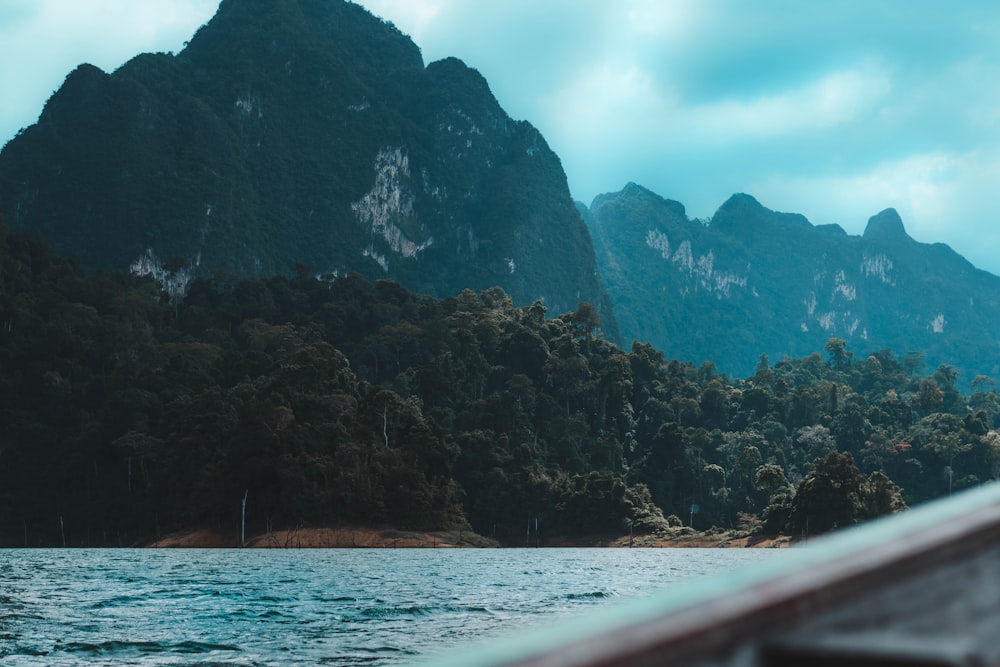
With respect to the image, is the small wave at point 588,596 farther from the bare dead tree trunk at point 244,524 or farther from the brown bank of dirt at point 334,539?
the bare dead tree trunk at point 244,524

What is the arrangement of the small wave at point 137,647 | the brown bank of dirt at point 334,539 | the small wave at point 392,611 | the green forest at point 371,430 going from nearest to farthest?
the small wave at point 137,647
the small wave at point 392,611
the brown bank of dirt at point 334,539
the green forest at point 371,430

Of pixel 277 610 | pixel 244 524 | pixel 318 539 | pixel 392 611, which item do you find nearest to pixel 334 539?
pixel 318 539

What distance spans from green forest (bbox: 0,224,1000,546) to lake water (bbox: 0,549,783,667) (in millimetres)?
58597

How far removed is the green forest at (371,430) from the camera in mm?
130750

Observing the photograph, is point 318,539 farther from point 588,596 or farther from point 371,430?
point 588,596

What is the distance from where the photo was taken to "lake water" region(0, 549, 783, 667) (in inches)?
1070

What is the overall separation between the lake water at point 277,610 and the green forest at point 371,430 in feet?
192

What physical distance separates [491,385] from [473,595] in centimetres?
13627

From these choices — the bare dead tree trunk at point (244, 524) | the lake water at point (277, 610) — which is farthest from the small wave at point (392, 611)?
the bare dead tree trunk at point (244, 524)

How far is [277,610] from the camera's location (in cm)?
4031

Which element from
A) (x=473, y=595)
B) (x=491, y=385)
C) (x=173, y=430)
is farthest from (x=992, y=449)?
(x=473, y=595)

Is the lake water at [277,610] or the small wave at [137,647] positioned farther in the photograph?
the small wave at [137,647]

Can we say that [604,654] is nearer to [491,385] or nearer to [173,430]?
[173,430]

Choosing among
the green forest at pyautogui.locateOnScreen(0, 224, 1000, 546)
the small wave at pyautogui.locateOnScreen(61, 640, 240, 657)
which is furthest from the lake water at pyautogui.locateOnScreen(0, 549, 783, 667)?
the green forest at pyautogui.locateOnScreen(0, 224, 1000, 546)
